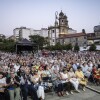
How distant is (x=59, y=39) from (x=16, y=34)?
246ft

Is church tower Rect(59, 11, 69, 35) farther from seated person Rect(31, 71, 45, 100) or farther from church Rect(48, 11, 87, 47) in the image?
seated person Rect(31, 71, 45, 100)

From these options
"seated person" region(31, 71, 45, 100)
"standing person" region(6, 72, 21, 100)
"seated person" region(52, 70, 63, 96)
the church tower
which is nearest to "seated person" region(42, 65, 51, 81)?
"seated person" region(52, 70, 63, 96)

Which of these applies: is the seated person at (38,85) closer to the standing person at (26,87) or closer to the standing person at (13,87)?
the standing person at (26,87)

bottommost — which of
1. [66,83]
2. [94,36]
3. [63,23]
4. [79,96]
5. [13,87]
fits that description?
[79,96]

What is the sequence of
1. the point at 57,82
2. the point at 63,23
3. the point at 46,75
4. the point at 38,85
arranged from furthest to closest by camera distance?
the point at 63,23
the point at 46,75
the point at 57,82
the point at 38,85

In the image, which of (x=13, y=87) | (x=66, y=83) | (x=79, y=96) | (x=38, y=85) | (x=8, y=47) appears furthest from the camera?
(x=8, y=47)

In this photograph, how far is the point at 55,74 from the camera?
34.7ft

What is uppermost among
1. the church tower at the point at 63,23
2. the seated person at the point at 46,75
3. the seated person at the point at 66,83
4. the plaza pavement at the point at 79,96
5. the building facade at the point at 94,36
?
the church tower at the point at 63,23

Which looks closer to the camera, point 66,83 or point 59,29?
point 66,83

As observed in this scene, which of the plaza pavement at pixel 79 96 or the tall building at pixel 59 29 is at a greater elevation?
the tall building at pixel 59 29

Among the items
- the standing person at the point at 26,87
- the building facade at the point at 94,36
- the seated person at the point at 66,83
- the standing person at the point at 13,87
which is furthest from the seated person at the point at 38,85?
the building facade at the point at 94,36

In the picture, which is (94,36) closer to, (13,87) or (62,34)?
(62,34)

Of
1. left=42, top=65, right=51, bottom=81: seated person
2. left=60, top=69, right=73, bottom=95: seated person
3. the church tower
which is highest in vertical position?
the church tower

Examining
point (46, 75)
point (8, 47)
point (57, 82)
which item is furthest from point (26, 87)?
point (8, 47)
